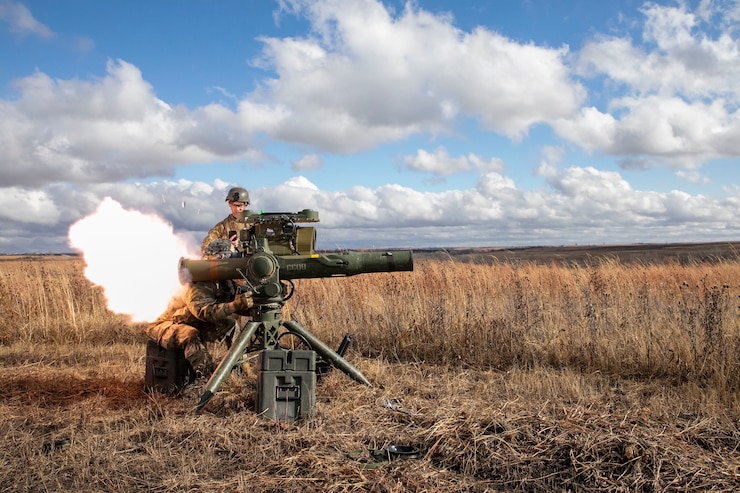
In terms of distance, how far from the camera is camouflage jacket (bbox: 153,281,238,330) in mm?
5211

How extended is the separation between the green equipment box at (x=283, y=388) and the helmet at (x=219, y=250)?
4.13 feet

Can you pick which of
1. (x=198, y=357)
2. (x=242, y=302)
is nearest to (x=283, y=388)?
(x=242, y=302)

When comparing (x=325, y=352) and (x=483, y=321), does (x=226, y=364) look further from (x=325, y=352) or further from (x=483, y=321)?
(x=483, y=321)

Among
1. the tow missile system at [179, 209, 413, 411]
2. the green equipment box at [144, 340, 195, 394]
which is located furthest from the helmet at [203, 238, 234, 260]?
the green equipment box at [144, 340, 195, 394]

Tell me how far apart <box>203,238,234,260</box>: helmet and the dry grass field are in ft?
4.25

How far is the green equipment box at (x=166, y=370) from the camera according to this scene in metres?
5.43

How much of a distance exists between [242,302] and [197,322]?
0.80 meters

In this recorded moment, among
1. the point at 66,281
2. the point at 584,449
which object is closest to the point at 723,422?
the point at 584,449

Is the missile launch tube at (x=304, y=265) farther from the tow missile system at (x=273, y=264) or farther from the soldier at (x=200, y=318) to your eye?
the soldier at (x=200, y=318)

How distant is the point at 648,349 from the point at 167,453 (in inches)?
197

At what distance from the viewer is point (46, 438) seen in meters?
4.18

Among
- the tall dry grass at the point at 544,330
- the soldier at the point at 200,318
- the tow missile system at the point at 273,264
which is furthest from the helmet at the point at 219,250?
the tall dry grass at the point at 544,330

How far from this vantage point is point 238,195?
24.1 ft

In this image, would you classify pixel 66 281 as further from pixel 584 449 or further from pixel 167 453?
pixel 584 449
